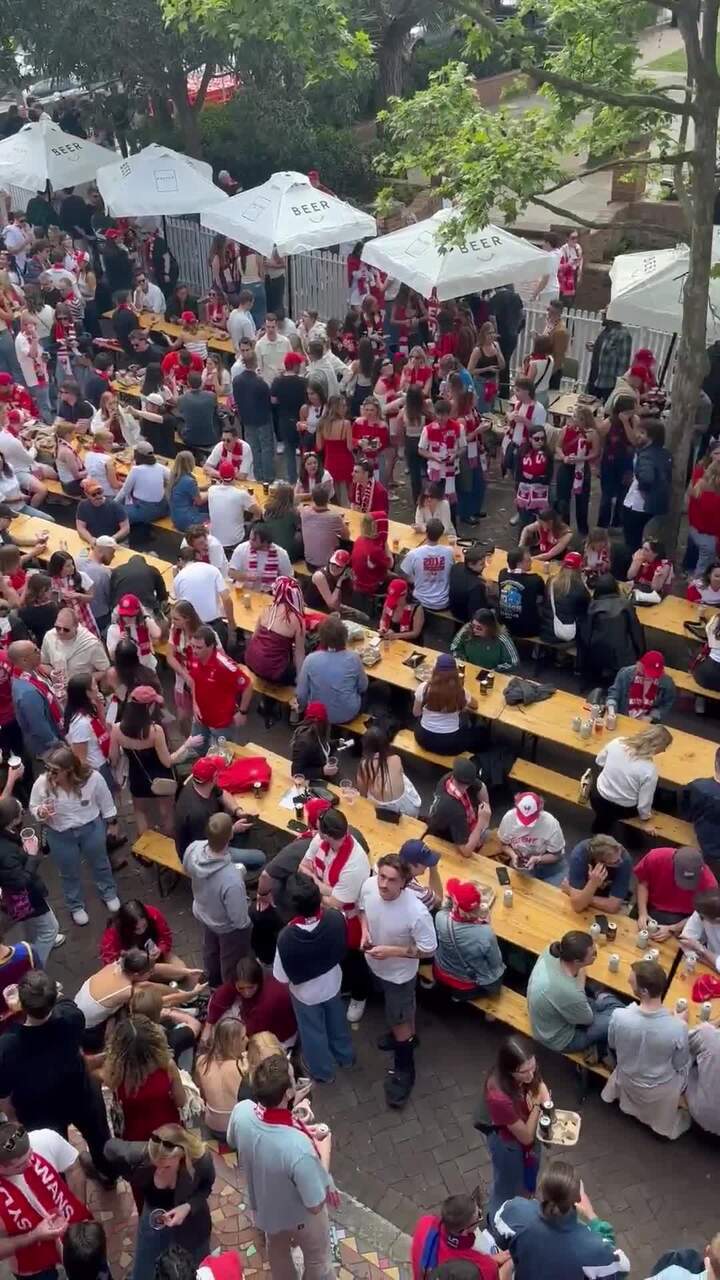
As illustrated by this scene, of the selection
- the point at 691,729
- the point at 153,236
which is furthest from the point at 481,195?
the point at 153,236

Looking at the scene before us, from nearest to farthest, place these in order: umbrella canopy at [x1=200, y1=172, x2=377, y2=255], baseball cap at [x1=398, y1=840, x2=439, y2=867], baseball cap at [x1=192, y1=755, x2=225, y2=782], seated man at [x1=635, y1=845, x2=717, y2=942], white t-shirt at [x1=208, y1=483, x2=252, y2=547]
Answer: baseball cap at [x1=398, y1=840, x2=439, y2=867] < seated man at [x1=635, y1=845, x2=717, y2=942] < baseball cap at [x1=192, y1=755, x2=225, y2=782] < white t-shirt at [x1=208, y1=483, x2=252, y2=547] < umbrella canopy at [x1=200, y1=172, x2=377, y2=255]

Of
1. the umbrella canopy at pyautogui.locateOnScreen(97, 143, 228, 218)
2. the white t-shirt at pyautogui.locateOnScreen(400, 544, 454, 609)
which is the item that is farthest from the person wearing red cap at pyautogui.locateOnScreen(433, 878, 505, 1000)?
the umbrella canopy at pyautogui.locateOnScreen(97, 143, 228, 218)

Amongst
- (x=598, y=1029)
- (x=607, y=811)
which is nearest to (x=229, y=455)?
(x=607, y=811)

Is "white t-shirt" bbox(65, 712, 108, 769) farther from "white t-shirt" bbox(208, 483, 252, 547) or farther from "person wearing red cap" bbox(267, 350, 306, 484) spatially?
"person wearing red cap" bbox(267, 350, 306, 484)

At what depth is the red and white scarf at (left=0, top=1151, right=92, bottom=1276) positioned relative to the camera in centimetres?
492

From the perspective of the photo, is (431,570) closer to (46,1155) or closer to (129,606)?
(129,606)

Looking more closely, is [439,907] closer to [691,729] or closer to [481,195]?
[691,729]

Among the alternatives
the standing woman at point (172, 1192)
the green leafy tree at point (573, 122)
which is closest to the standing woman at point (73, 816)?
the standing woman at point (172, 1192)

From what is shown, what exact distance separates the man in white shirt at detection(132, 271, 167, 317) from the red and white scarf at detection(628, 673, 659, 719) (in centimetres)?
1062

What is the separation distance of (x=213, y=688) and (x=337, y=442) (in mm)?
4361

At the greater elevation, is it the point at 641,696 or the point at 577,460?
the point at 577,460

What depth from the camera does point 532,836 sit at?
7.63 m

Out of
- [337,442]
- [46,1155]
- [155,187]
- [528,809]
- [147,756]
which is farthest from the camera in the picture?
[155,187]

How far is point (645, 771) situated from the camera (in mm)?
7902
